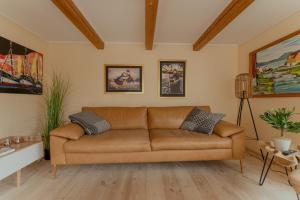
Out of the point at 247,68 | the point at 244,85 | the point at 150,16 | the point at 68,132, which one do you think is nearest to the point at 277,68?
the point at 244,85

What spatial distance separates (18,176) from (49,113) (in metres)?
1.13

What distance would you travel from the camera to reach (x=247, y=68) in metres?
3.51

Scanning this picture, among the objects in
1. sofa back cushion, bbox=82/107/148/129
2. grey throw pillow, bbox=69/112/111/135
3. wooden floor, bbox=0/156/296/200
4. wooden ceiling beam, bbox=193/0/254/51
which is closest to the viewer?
wooden floor, bbox=0/156/296/200

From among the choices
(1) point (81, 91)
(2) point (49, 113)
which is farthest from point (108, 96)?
(2) point (49, 113)

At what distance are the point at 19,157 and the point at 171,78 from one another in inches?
108

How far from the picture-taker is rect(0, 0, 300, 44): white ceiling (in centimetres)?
220

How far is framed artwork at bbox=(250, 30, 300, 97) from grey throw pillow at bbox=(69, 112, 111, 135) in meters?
2.63

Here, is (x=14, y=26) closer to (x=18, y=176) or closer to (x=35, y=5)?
(x=35, y=5)

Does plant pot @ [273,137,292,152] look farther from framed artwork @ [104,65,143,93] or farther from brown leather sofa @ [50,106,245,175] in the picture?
framed artwork @ [104,65,143,93]

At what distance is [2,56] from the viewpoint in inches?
95.8

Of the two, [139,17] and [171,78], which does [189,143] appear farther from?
[139,17]

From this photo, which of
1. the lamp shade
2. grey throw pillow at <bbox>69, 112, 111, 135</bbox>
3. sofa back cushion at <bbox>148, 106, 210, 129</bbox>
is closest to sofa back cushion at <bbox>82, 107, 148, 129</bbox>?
sofa back cushion at <bbox>148, 106, 210, 129</bbox>

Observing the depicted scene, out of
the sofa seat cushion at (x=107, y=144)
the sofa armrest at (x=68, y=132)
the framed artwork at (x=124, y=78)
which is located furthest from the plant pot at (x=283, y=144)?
the framed artwork at (x=124, y=78)

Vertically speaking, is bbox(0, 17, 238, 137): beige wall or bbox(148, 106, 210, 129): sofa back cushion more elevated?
bbox(0, 17, 238, 137): beige wall
